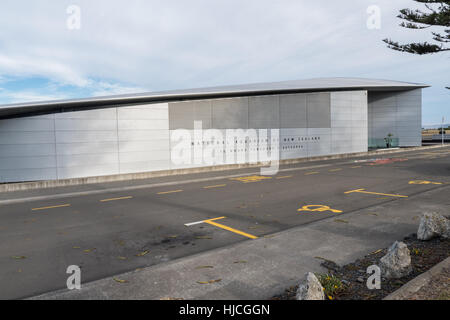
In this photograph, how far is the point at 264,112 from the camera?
24984 mm

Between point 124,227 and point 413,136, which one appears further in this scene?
point 413,136

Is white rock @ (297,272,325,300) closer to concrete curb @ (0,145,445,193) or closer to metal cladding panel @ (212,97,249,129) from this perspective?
concrete curb @ (0,145,445,193)

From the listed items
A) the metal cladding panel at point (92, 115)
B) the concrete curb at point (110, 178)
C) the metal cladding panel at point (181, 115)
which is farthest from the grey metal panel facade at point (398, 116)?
the metal cladding panel at point (92, 115)

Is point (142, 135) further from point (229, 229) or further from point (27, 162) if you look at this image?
point (229, 229)

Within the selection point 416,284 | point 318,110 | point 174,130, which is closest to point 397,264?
point 416,284

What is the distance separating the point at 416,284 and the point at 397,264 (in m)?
0.43

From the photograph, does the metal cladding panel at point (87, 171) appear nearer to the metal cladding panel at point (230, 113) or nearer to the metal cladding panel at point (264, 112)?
the metal cladding panel at point (230, 113)

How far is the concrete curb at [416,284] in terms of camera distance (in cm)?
366

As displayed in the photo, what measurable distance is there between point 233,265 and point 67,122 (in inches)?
608

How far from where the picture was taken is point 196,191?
12852 mm

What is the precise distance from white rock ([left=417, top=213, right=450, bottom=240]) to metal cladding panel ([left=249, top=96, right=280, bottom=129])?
61.9 ft

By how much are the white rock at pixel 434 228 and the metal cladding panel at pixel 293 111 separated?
68.3 feet
